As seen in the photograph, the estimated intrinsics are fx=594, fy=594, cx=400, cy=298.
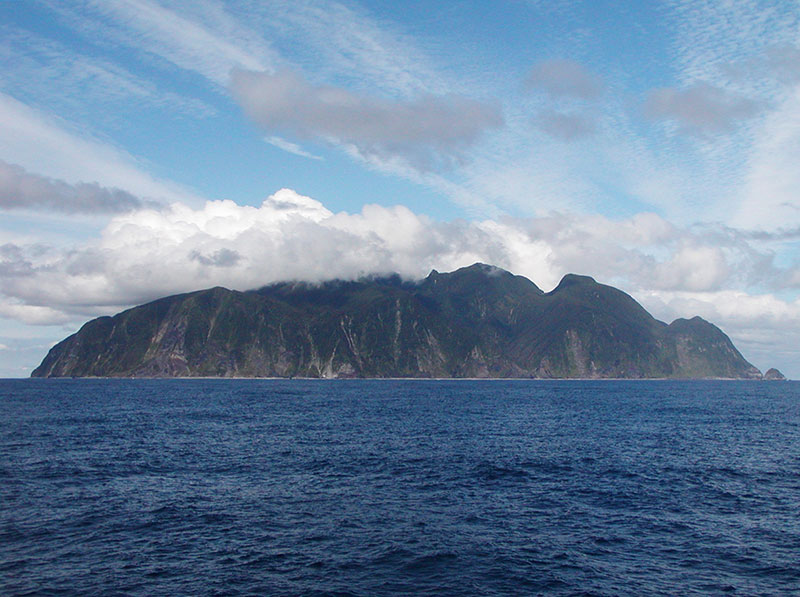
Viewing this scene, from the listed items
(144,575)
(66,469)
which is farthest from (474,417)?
(144,575)

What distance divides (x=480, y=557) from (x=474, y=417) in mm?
109392

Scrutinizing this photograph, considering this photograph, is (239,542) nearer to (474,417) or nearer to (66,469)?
(66,469)

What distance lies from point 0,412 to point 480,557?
158m

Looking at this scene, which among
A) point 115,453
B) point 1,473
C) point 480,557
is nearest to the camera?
point 480,557

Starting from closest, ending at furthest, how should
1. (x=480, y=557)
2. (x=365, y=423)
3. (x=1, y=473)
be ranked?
(x=480, y=557) < (x=1, y=473) < (x=365, y=423)

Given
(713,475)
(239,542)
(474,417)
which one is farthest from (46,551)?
(474,417)

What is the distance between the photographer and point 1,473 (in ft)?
234

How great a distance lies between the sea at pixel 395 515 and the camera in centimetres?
4022

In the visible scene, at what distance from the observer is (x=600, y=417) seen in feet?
510

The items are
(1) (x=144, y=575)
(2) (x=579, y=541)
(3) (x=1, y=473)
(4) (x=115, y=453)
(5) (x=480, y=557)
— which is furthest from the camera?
(4) (x=115, y=453)

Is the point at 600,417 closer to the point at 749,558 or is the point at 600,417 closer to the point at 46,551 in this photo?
the point at 749,558

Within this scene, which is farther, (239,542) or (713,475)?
(713,475)

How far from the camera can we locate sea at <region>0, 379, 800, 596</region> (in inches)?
1583

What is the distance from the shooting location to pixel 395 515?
55000 mm
